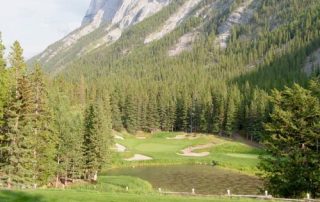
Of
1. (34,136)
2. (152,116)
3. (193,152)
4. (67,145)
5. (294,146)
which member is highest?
(152,116)

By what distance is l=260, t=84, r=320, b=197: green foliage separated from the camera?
36.1m

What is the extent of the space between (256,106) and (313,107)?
3507 inches

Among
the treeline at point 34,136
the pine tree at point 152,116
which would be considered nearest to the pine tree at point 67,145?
the treeline at point 34,136

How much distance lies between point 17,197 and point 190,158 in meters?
63.0

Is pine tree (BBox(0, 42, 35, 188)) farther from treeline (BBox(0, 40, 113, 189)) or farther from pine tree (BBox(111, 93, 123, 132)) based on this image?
pine tree (BBox(111, 93, 123, 132))

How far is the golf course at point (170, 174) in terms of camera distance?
32688mm

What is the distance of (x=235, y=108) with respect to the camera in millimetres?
131625

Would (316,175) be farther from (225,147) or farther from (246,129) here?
(246,129)

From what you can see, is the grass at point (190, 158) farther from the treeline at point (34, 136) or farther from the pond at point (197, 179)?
the treeline at point (34, 136)

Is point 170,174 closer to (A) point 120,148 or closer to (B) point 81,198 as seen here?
(A) point 120,148

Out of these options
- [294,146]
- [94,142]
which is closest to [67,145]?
[94,142]

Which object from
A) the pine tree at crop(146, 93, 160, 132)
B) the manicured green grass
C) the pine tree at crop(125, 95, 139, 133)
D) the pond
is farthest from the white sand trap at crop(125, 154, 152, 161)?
the manicured green grass

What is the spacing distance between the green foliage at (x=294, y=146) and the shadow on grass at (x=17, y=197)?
1976 cm

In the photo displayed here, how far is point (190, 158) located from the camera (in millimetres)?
92188
